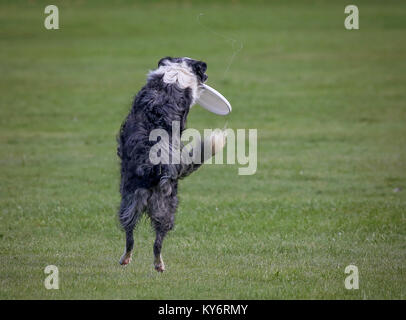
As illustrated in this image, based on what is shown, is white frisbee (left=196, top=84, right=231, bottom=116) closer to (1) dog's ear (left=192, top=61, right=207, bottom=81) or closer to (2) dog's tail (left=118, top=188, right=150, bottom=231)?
(1) dog's ear (left=192, top=61, right=207, bottom=81)

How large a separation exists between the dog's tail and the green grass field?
2.07 feet

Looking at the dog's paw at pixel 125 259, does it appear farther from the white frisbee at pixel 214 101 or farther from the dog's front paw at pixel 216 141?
the white frisbee at pixel 214 101

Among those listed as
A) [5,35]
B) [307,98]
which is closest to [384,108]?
[307,98]

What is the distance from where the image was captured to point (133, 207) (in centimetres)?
783

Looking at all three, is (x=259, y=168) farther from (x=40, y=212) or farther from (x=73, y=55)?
(x=73, y=55)

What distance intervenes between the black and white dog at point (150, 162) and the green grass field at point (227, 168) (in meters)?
0.72

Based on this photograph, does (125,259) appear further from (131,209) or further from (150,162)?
(150,162)

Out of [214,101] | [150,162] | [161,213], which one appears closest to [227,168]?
[214,101]

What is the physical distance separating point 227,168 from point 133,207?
8.02 m

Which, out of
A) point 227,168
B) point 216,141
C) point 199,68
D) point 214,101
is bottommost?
point 216,141

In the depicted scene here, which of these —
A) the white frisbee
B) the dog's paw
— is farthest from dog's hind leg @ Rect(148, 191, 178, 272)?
the white frisbee

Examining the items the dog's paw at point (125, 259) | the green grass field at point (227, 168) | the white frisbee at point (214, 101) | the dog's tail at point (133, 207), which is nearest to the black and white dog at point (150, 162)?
the dog's tail at point (133, 207)

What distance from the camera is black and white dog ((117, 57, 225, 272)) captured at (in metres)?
7.73

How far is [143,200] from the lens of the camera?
25.6 feet
